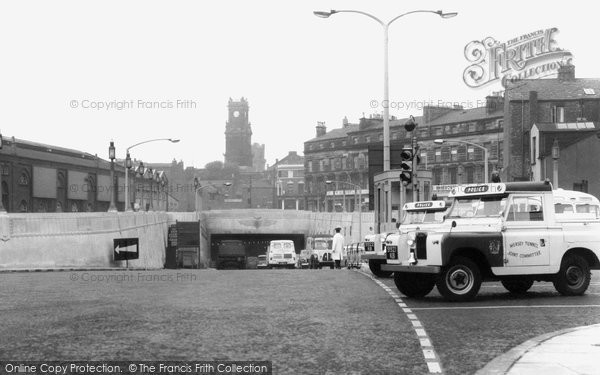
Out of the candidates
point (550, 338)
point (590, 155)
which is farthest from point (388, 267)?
point (590, 155)

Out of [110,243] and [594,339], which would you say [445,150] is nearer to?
[110,243]

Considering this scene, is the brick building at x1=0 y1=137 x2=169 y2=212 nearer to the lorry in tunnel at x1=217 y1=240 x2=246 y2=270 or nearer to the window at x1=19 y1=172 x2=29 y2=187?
the window at x1=19 y1=172 x2=29 y2=187

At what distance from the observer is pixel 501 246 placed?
16.4m

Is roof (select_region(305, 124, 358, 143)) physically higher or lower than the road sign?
higher

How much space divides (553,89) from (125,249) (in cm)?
5994

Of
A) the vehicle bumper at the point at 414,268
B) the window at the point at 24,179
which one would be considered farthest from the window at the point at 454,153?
the vehicle bumper at the point at 414,268

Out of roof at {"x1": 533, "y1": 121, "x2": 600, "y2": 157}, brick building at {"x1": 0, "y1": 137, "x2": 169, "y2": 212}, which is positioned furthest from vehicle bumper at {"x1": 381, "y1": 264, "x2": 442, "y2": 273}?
brick building at {"x1": 0, "y1": 137, "x2": 169, "y2": 212}

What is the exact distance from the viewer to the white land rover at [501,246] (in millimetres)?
16094

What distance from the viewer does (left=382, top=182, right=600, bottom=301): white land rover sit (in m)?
16.1

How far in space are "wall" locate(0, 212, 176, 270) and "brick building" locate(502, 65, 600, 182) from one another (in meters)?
39.6

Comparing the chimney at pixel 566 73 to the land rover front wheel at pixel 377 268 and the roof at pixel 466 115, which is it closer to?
the roof at pixel 466 115

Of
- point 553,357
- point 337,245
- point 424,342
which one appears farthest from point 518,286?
point 337,245

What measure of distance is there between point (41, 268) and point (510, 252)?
964 inches

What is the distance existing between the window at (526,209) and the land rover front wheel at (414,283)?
6.87 feet
